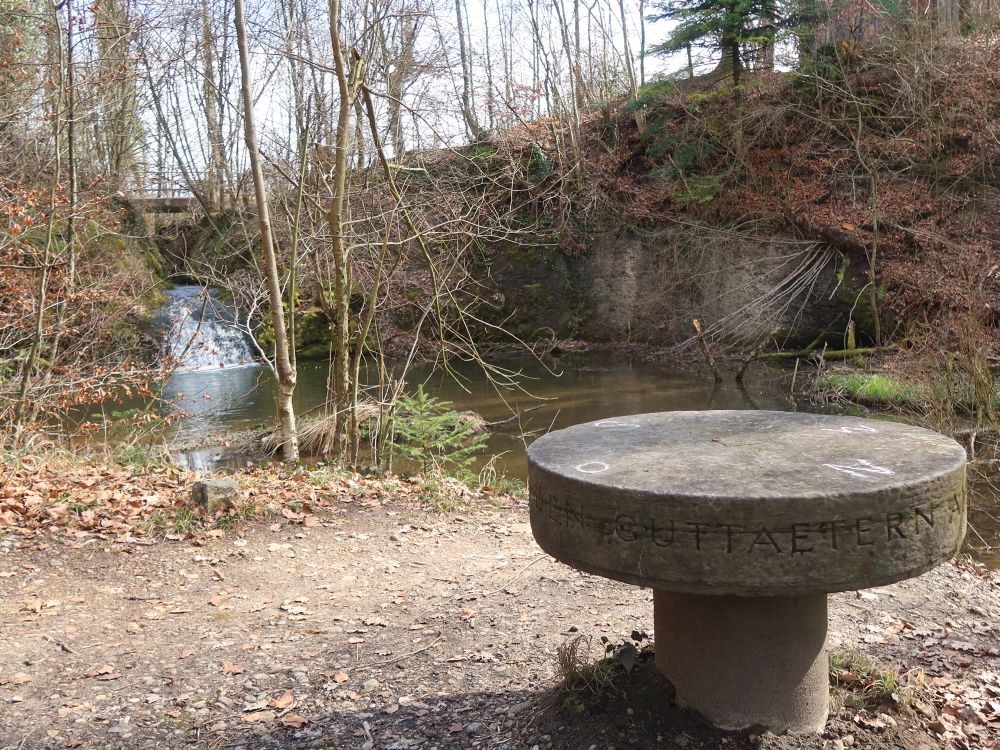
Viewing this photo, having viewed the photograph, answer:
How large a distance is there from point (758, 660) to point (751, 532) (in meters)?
0.73

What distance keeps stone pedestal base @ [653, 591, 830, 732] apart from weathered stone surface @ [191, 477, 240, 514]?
4.22 meters

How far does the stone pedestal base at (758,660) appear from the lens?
112 inches

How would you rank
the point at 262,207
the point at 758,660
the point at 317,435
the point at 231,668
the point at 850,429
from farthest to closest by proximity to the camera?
the point at 317,435
the point at 262,207
the point at 231,668
the point at 850,429
the point at 758,660

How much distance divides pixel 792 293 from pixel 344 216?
36.4ft

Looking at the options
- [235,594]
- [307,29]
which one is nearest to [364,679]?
[235,594]

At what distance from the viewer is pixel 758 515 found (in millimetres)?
2389

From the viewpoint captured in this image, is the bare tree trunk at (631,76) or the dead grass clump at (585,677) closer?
the dead grass clump at (585,677)

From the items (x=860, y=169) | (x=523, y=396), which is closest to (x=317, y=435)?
(x=523, y=396)

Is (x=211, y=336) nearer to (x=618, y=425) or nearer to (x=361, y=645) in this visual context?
(x=361, y=645)

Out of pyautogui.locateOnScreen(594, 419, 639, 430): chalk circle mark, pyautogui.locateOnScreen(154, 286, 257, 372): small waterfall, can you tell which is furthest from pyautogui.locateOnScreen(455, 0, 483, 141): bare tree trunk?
pyautogui.locateOnScreen(594, 419, 639, 430): chalk circle mark

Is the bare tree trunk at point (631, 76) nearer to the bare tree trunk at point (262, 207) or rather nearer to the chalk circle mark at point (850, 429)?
the bare tree trunk at point (262, 207)

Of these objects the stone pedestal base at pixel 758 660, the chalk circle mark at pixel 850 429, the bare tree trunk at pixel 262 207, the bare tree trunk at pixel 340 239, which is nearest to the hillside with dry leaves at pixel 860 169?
the bare tree trunk at pixel 340 239

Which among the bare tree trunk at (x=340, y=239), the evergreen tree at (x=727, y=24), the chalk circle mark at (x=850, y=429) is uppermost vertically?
the evergreen tree at (x=727, y=24)

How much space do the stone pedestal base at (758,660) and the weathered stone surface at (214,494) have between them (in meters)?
4.22
